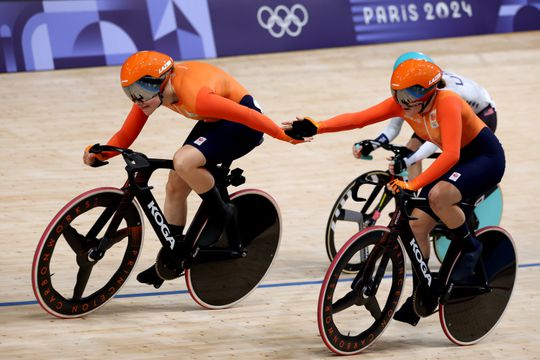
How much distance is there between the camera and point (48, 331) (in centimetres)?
511

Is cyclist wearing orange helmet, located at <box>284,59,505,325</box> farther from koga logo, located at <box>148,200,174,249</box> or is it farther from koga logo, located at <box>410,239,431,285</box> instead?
koga logo, located at <box>148,200,174,249</box>

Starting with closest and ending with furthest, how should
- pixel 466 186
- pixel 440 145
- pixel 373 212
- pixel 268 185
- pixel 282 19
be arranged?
1. pixel 466 186
2. pixel 440 145
3. pixel 373 212
4. pixel 268 185
5. pixel 282 19

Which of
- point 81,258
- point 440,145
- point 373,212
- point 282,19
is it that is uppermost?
point 440,145

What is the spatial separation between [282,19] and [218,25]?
2.12ft

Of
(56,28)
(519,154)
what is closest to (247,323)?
(519,154)

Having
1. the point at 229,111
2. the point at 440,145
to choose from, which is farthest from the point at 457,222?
the point at 229,111

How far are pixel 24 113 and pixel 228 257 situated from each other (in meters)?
4.13

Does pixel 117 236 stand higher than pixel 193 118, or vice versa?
pixel 193 118

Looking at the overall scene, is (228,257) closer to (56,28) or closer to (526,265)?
(526,265)

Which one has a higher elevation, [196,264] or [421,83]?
[421,83]

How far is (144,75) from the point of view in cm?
497

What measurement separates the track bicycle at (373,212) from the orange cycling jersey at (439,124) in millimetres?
363

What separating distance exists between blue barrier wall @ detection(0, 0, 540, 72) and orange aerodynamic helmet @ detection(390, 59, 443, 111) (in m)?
Answer: 5.80

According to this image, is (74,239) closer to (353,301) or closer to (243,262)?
(243,262)
